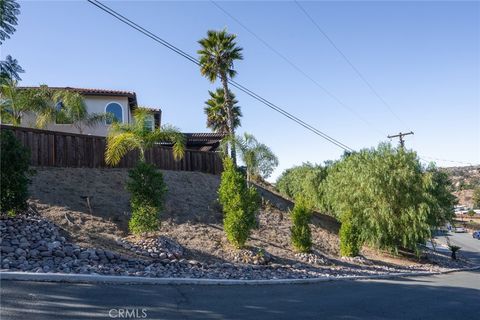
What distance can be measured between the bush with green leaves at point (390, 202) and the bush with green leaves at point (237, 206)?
991 cm

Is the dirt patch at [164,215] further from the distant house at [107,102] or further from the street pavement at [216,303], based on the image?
the distant house at [107,102]

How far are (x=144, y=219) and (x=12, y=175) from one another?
13.5 feet

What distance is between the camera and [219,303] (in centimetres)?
776

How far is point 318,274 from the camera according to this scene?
559 inches

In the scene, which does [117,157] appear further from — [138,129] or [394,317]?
[394,317]

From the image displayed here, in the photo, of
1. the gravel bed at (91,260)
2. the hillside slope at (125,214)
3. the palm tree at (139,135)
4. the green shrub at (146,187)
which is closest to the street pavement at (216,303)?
the gravel bed at (91,260)

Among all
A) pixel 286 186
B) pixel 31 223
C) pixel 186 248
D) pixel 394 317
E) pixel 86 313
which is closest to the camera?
pixel 86 313

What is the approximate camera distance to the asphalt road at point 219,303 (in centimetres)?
627

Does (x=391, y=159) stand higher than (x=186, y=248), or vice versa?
(x=391, y=159)

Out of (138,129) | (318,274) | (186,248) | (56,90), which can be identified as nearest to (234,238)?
(186,248)

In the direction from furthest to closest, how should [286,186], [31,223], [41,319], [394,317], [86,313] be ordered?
[286,186] → [31,223] → [394,317] → [86,313] → [41,319]

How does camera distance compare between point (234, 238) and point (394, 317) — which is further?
point (234, 238)

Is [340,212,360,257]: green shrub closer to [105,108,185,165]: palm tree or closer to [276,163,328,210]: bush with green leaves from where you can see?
[105,108,185,165]: palm tree

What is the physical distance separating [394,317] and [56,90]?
24.3 meters
